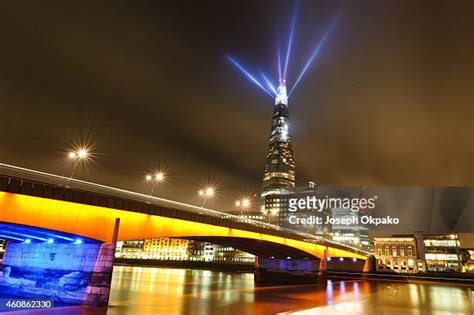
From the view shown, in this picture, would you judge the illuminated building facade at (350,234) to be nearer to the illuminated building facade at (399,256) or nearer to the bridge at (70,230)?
the illuminated building facade at (399,256)

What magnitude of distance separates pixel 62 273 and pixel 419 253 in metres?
136

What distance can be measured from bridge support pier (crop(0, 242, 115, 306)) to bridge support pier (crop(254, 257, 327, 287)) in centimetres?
4441

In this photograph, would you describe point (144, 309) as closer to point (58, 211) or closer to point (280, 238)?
point (58, 211)

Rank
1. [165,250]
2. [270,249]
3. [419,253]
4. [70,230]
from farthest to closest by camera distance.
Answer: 1. [165,250]
2. [419,253]
3. [270,249]
4. [70,230]

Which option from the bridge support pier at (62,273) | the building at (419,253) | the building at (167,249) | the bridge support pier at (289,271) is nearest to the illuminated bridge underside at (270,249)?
the bridge support pier at (289,271)

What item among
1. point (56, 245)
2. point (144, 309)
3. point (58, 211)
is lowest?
point (144, 309)

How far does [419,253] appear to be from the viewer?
435 ft

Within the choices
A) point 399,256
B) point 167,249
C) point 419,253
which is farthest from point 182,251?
point 419,253

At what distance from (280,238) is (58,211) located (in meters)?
37.1

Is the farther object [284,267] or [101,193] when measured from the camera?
[284,267]

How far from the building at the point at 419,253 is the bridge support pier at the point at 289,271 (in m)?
75.2

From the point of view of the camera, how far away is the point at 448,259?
13412 cm

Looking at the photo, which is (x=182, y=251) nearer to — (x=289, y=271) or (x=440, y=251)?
(x=440, y=251)

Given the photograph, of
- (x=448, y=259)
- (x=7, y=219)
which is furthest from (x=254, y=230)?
(x=448, y=259)
